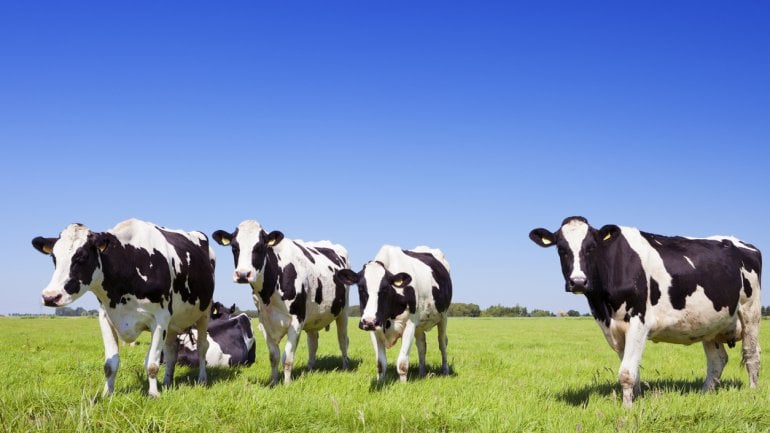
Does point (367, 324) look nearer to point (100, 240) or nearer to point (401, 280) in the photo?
point (401, 280)

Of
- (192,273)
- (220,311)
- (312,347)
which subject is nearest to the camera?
(192,273)

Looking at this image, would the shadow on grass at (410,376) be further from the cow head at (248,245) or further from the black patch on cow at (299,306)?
the cow head at (248,245)

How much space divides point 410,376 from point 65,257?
21.9 feet

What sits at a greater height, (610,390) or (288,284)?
(288,284)

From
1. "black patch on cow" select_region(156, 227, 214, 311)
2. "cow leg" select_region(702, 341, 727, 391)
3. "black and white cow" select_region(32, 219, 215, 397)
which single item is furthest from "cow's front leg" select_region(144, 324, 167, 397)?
"cow leg" select_region(702, 341, 727, 391)

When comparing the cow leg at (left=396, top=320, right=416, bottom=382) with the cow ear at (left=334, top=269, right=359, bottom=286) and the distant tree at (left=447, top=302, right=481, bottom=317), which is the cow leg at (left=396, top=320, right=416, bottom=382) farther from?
the distant tree at (left=447, top=302, right=481, bottom=317)

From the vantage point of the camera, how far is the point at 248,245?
432 inches

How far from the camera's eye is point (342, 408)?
758 cm

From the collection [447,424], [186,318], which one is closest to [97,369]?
[186,318]

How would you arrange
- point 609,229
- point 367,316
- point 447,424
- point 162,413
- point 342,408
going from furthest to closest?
1. point 367,316
2. point 609,229
3. point 342,408
4. point 447,424
5. point 162,413

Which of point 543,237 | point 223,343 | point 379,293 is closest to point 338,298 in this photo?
point 379,293

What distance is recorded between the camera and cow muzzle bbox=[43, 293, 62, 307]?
8078 mm

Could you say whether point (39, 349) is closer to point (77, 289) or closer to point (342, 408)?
point (77, 289)

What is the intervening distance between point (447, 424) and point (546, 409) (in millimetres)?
1883
